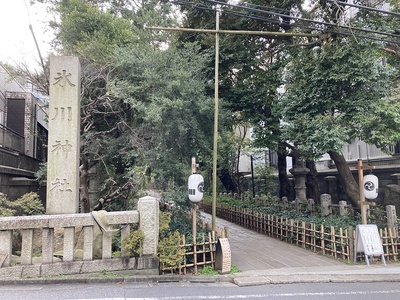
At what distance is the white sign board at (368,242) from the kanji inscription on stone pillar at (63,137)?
7713 mm

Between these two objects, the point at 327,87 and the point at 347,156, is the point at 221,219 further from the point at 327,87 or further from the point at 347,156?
the point at 327,87

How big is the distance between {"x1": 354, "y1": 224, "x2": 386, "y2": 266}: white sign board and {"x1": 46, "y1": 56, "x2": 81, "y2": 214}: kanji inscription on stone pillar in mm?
7713

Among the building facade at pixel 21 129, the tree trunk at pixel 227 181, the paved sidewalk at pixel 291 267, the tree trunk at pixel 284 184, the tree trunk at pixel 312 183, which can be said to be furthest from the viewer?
the tree trunk at pixel 227 181

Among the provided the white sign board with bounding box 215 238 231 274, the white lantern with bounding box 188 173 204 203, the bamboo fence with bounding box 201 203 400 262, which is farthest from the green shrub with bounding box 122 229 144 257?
the bamboo fence with bounding box 201 203 400 262

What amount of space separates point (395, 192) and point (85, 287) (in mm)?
10998

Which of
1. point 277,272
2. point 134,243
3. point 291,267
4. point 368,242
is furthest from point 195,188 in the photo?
point 368,242

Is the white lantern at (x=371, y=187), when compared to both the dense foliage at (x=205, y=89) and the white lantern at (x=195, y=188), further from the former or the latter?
the white lantern at (x=195, y=188)

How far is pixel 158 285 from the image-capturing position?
706 centimetres

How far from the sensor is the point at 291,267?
28.8ft

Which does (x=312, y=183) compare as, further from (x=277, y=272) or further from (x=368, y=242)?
(x=277, y=272)

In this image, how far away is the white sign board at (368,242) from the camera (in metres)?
8.90

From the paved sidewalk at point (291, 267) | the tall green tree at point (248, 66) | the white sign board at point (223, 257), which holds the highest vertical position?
the tall green tree at point (248, 66)

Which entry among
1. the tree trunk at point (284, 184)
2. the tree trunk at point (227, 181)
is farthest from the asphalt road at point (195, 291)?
the tree trunk at point (227, 181)

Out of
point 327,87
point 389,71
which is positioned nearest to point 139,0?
point 327,87
